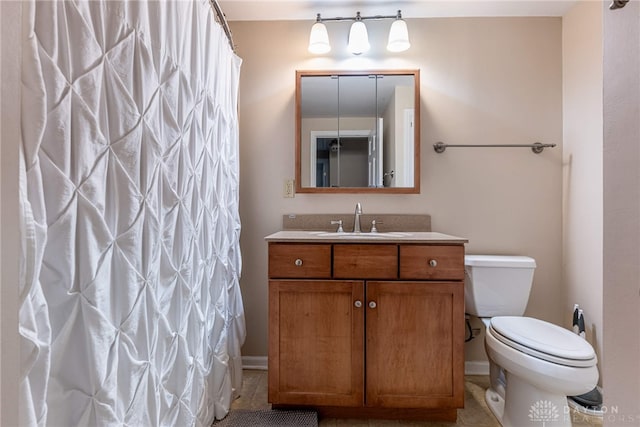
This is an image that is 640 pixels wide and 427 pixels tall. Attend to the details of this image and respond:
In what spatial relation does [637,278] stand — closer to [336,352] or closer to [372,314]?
[372,314]

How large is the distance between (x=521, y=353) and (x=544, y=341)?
0.36 feet

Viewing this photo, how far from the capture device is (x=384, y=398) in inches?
50.8

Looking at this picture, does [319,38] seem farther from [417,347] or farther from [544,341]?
[544,341]

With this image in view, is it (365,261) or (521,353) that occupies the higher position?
(365,261)

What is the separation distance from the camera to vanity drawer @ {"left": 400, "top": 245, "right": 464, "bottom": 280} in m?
1.30

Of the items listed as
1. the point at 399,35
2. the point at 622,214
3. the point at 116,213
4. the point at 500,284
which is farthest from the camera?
the point at 399,35

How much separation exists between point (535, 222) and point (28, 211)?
2261mm

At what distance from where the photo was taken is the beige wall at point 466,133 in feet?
5.84

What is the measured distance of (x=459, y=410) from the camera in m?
1.45

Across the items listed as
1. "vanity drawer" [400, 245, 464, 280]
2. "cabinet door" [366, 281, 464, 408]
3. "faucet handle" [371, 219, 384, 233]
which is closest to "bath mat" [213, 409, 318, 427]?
"cabinet door" [366, 281, 464, 408]

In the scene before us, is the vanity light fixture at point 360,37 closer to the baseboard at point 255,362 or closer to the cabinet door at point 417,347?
the cabinet door at point 417,347

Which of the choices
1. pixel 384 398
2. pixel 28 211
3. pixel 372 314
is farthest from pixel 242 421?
pixel 28 211

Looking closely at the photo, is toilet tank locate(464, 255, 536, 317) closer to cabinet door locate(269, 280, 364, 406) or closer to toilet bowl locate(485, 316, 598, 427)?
toilet bowl locate(485, 316, 598, 427)

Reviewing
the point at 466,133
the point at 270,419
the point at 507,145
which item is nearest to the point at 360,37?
the point at 466,133
